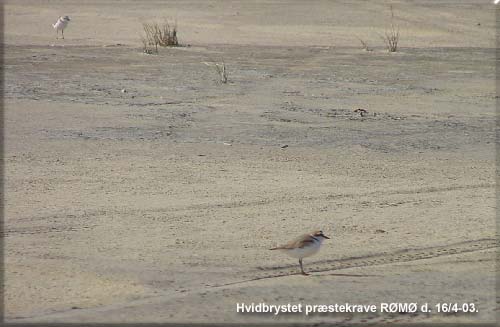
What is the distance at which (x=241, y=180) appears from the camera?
40.0ft

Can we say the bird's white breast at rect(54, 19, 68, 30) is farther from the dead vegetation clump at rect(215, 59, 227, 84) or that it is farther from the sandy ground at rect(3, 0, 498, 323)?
the dead vegetation clump at rect(215, 59, 227, 84)

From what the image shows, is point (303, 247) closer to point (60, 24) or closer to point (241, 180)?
point (241, 180)

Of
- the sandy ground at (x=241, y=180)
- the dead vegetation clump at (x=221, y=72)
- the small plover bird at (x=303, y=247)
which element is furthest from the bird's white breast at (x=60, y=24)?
the small plover bird at (x=303, y=247)

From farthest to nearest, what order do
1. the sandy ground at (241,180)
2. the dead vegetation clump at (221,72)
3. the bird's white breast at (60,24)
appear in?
1. the bird's white breast at (60,24)
2. the dead vegetation clump at (221,72)
3. the sandy ground at (241,180)

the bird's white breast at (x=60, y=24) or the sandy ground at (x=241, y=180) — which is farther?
the bird's white breast at (x=60, y=24)

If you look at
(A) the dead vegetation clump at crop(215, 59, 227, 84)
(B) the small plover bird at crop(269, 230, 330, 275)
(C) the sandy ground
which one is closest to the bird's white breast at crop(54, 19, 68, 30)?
(C) the sandy ground

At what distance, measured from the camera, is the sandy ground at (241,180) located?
8.38 meters

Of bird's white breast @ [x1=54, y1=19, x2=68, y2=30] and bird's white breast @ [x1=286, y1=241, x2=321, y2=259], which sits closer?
bird's white breast @ [x1=286, y1=241, x2=321, y2=259]

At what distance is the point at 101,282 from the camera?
850 centimetres

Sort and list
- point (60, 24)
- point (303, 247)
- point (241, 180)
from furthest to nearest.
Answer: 1. point (60, 24)
2. point (241, 180)
3. point (303, 247)

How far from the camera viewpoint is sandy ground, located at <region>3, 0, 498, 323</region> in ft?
27.5

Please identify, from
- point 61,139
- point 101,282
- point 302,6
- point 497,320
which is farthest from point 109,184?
point 302,6

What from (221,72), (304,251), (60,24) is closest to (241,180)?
(304,251)

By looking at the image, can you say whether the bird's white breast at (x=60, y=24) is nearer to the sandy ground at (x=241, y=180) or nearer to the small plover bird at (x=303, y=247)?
the sandy ground at (x=241, y=180)
